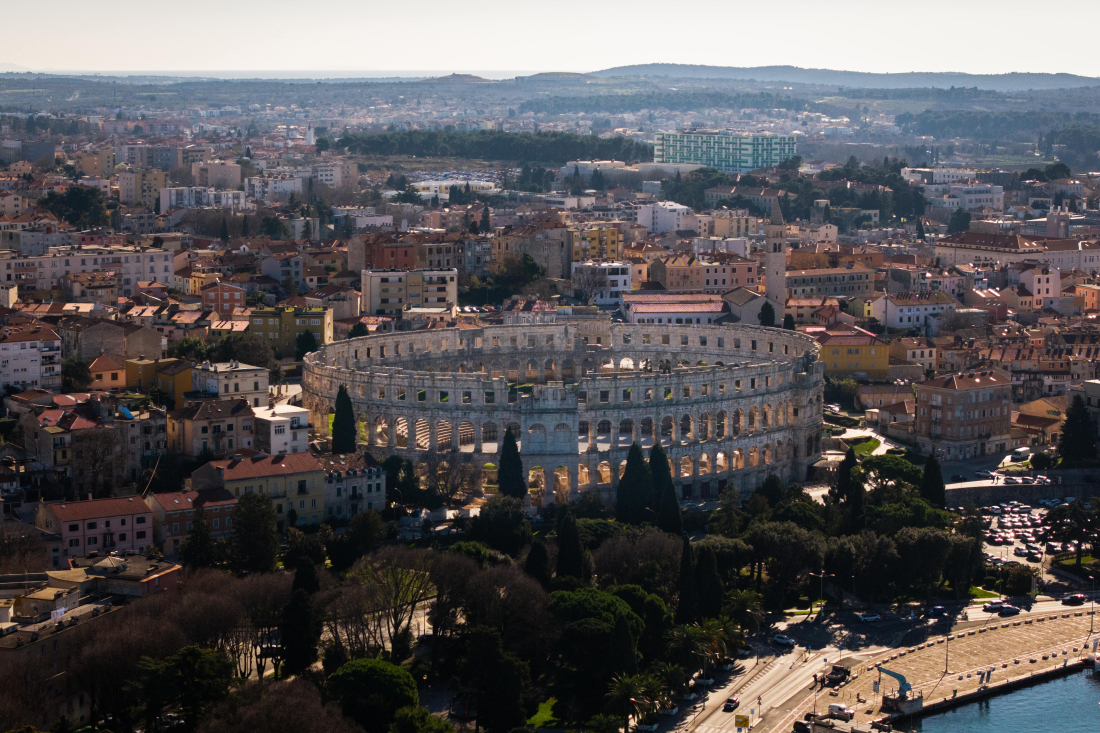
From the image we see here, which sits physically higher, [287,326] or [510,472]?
[287,326]

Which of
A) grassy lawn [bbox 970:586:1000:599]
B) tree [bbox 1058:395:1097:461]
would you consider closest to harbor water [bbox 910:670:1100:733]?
grassy lawn [bbox 970:586:1000:599]

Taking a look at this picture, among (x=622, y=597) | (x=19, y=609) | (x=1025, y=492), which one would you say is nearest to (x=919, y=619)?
(x=622, y=597)

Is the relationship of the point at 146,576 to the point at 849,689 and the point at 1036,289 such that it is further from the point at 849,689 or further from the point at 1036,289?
the point at 1036,289

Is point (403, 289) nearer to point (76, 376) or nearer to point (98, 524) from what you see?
point (76, 376)

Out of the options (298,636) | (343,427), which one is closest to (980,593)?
(343,427)

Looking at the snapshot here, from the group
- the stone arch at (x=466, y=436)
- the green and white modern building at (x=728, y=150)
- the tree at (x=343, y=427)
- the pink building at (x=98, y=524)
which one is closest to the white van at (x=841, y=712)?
the pink building at (x=98, y=524)

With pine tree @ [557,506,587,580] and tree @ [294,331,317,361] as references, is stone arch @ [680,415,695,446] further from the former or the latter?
tree @ [294,331,317,361]

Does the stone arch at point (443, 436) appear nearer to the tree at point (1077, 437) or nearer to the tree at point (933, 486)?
the tree at point (933, 486)
